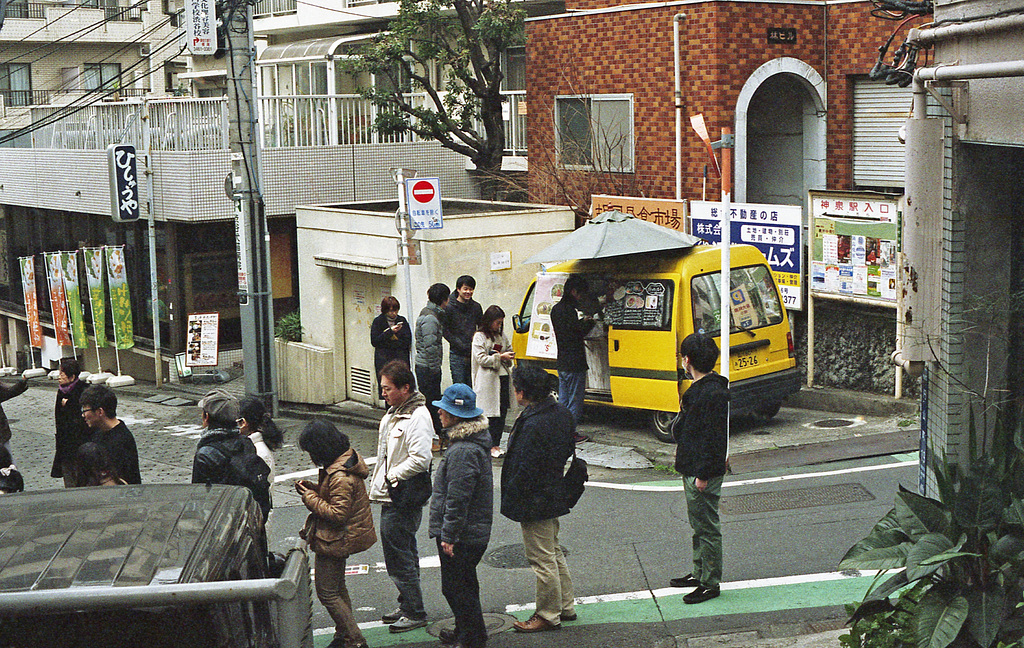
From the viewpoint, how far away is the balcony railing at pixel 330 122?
19.4 meters

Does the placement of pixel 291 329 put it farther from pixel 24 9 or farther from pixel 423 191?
pixel 24 9

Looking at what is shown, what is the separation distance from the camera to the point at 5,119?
36.3m

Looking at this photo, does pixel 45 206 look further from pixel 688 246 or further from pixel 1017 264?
pixel 1017 264

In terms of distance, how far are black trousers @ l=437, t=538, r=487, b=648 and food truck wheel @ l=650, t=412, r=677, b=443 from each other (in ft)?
19.8

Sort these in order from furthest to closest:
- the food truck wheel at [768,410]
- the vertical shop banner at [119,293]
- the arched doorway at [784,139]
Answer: the vertical shop banner at [119,293]
the arched doorway at [784,139]
the food truck wheel at [768,410]

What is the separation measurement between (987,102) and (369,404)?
1125cm

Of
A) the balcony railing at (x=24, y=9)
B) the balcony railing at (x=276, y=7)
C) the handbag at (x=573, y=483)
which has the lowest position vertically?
the handbag at (x=573, y=483)

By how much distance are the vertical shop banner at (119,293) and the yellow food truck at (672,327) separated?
33.7ft

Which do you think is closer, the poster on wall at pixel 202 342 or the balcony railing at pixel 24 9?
the poster on wall at pixel 202 342

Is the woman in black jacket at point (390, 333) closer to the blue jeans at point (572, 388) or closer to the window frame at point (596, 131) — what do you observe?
the blue jeans at point (572, 388)

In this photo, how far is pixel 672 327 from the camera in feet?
40.4

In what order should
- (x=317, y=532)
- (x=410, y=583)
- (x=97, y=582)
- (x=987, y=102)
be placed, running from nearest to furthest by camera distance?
1. (x=97, y=582)
2. (x=987, y=102)
3. (x=317, y=532)
4. (x=410, y=583)

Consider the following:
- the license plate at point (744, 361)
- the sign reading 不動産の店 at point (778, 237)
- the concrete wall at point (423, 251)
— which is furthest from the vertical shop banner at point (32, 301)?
the license plate at point (744, 361)

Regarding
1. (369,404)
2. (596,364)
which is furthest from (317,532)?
(369,404)
